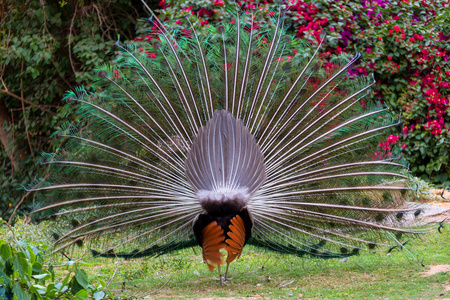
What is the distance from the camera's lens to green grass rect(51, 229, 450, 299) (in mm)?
4457

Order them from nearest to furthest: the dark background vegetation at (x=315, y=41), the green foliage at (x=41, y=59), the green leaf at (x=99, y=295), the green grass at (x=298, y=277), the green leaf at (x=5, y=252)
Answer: the green leaf at (x=5, y=252)
the green leaf at (x=99, y=295)
the green grass at (x=298, y=277)
the dark background vegetation at (x=315, y=41)
the green foliage at (x=41, y=59)

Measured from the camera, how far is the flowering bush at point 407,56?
7703 millimetres

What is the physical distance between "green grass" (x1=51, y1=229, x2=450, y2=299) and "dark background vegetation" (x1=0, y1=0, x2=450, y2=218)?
2.49 m

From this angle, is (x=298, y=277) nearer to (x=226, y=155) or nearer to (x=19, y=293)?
(x=226, y=155)

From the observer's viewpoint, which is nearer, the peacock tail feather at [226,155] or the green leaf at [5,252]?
the green leaf at [5,252]

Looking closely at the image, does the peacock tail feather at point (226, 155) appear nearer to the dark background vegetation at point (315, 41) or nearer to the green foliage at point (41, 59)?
the dark background vegetation at point (315, 41)

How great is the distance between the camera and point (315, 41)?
7043mm

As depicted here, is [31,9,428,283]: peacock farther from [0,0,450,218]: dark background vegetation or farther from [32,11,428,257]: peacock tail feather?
[0,0,450,218]: dark background vegetation

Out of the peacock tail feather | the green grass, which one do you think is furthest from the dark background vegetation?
the green grass

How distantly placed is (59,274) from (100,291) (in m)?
3.32

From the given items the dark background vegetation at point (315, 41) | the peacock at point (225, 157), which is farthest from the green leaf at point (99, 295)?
the dark background vegetation at point (315, 41)

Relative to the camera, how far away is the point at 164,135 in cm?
504

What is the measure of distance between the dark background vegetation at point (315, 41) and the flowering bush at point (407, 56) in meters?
0.01

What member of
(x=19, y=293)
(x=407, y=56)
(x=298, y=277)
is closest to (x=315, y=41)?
(x=407, y=56)
